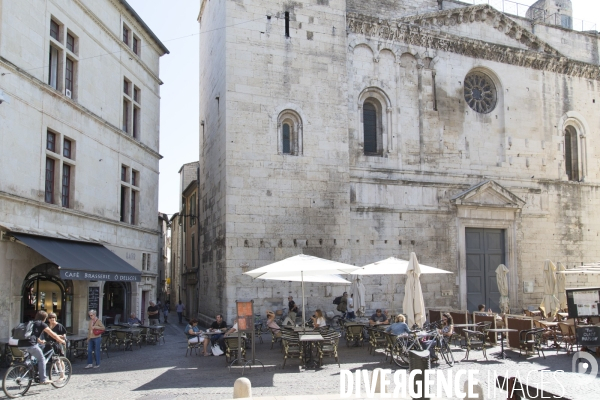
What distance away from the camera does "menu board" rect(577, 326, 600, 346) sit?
13.4 m

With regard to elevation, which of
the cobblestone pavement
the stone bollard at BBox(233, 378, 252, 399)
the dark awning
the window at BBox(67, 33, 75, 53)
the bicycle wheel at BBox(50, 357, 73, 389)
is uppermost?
the window at BBox(67, 33, 75, 53)

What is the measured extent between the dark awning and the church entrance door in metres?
12.3

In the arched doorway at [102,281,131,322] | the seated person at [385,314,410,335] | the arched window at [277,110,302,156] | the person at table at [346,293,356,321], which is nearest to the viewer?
the seated person at [385,314,410,335]

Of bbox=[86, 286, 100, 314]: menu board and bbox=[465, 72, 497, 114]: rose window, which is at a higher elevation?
bbox=[465, 72, 497, 114]: rose window

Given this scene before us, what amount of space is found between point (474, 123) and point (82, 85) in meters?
14.4

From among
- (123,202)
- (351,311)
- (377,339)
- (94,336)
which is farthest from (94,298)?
(377,339)

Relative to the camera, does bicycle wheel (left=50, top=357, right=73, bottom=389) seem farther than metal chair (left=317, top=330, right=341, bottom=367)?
No

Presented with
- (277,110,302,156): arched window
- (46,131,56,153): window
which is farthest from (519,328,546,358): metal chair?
(46,131,56,153): window

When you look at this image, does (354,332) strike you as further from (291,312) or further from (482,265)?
(482,265)

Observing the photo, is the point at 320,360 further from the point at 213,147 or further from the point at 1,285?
the point at 213,147

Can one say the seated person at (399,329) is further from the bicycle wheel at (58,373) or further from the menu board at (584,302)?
the bicycle wheel at (58,373)

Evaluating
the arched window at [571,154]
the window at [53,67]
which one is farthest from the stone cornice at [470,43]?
the window at [53,67]

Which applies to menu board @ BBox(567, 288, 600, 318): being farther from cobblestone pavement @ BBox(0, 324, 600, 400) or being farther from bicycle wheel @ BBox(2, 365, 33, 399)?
bicycle wheel @ BBox(2, 365, 33, 399)

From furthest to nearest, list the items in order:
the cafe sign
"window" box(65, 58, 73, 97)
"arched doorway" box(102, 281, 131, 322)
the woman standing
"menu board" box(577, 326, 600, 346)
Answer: "arched doorway" box(102, 281, 131, 322), "window" box(65, 58, 73, 97), the cafe sign, "menu board" box(577, 326, 600, 346), the woman standing
